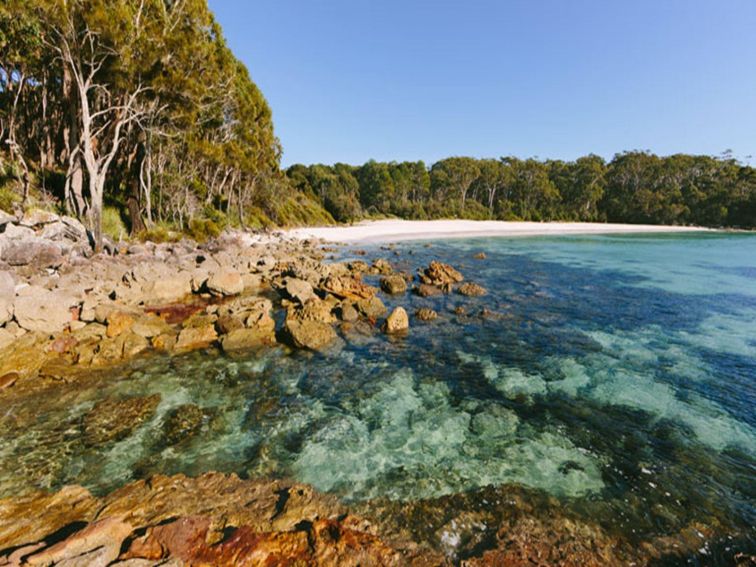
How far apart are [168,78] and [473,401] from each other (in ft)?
73.3

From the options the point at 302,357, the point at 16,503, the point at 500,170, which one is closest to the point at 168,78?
the point at 302,357

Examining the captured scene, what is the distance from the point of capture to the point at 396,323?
1191 cm

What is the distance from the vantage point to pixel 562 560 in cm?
387

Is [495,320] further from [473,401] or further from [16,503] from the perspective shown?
[16,503]

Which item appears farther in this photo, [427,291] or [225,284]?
[427,291]

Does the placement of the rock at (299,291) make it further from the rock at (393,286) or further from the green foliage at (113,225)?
the green foliage at (113,225)

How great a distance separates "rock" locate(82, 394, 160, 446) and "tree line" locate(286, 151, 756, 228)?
73641 millimetres

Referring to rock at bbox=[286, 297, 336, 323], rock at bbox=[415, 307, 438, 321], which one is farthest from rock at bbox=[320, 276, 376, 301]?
rock at bbox=[415, 307, 438, 321]

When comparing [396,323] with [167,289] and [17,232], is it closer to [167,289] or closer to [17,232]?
[167,289]

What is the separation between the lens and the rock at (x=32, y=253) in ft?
44.1

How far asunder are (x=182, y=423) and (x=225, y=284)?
9.40 metres

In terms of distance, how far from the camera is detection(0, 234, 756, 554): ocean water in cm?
515

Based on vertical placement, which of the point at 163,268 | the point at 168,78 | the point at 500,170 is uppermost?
the point at 500,170

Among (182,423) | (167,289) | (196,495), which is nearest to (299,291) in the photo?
(167,289)
